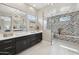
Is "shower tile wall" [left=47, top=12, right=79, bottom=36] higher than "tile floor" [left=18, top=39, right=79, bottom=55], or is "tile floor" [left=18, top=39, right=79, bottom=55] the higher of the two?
"shower tile wall" [left=47, top=12, right=79, bottom=36]

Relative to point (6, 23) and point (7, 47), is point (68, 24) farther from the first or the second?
point (7, 47)

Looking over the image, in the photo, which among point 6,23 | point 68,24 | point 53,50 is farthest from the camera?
point 68,24

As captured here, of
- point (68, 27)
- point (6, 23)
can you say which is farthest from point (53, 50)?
point (6, 23)

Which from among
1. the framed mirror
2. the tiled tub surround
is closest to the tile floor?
the tiled tub surround

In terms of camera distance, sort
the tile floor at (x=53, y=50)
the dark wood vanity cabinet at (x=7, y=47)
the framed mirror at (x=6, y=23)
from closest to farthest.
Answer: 1. the dark wood vanity cabinet at (x=7, y=47)
2. the framed mirror at (x=6, y=23)
3. the tile floor at (x=53, y=50)

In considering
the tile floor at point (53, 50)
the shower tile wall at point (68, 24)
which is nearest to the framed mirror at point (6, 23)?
the tile floor at point (53, 50)

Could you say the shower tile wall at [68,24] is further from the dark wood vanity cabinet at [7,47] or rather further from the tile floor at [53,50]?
the dark wood vanity cabinet at [7,47]

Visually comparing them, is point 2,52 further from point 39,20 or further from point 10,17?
point 39,20

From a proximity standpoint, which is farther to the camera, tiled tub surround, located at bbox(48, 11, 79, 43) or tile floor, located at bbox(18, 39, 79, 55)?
tiled tub surround, located at bbox(48, 11, 79, 43)

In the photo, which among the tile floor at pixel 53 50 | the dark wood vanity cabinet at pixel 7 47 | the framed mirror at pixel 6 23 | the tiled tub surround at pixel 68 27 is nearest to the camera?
the dark wood vanity cabinet at pixel 7 47

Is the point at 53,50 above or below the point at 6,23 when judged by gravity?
below

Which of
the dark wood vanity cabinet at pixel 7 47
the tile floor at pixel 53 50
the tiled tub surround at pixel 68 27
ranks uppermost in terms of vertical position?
the tiled tub surround at pixel 68 27

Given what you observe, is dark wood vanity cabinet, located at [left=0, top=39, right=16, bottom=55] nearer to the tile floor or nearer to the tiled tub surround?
the tile floor

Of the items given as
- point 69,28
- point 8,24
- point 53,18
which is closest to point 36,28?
point 53,18
